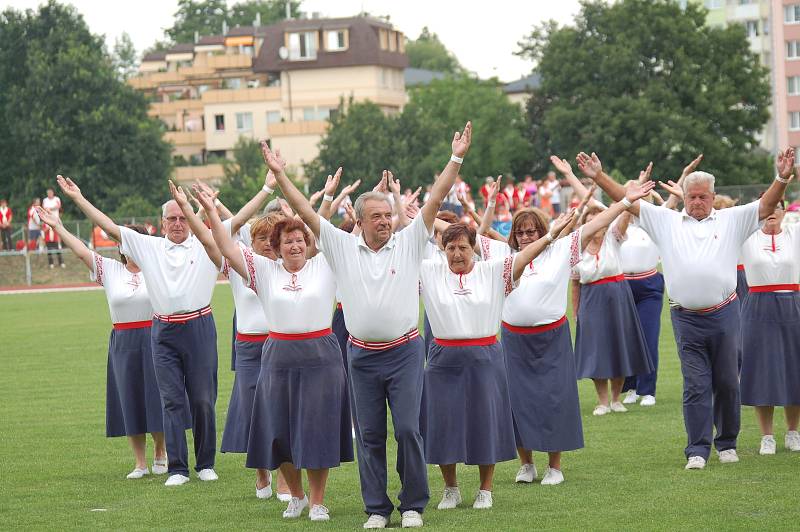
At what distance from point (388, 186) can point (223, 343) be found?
46.2 ft

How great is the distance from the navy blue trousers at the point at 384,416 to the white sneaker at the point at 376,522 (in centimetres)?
3

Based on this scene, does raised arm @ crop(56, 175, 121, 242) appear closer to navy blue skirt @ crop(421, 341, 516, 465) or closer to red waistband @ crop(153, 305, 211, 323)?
red waistband @ crop(153, 305, 211, 323)

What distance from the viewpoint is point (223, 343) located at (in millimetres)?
24141

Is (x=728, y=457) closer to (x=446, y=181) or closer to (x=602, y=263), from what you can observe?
(x=602, y=263)

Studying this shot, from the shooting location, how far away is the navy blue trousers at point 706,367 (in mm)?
11367

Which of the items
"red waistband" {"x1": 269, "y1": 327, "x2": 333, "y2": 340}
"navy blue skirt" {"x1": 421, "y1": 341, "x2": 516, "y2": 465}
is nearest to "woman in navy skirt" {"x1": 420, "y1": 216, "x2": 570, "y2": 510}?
"navy blue skirt" {"x1": 421, "y1": 341, "x2": 516, "y2": 465}

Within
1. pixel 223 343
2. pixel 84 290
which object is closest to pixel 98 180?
pixel 84 290

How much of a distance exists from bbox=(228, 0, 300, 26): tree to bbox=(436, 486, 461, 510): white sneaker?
12128cm

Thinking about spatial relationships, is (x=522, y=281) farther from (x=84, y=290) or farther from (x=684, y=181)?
(x=84, y=290)

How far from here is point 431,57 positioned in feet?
502

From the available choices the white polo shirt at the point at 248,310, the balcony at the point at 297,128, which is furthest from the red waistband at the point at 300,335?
the balcony at the point at 297,128

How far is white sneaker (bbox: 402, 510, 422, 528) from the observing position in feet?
30.8

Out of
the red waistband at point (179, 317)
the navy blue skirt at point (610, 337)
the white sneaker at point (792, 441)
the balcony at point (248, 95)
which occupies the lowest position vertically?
the white sneaker at point (792, 441)

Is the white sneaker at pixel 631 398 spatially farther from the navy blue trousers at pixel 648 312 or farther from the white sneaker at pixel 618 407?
the white sneaker at pixel 618 407
